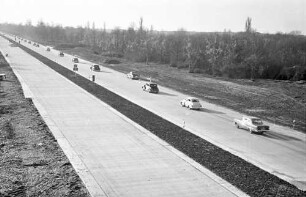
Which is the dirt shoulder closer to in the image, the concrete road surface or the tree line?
the concrete road surface

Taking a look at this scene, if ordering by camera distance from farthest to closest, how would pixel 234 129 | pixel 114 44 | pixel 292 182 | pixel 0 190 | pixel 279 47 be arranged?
1. pixel 114 44
2. pixel 279 47
3. pixel 234 129
4. pixel 292 182
5. pixel 0 190

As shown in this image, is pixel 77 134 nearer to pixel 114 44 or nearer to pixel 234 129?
pixel 234 129

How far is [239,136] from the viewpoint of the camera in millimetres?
25266

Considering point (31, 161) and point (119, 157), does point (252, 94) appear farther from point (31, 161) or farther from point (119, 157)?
point (31, 161)

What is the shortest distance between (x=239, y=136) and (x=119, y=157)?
9.58 meters

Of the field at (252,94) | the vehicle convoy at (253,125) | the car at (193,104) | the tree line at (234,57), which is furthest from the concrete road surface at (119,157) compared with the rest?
the tree line at (234,57)

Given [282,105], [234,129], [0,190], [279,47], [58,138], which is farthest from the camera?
[279,47]

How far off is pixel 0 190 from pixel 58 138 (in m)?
7.28

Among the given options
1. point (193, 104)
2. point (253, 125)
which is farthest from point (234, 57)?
point (253, 125)

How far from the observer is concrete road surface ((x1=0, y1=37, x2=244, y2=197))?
1566 centimetres

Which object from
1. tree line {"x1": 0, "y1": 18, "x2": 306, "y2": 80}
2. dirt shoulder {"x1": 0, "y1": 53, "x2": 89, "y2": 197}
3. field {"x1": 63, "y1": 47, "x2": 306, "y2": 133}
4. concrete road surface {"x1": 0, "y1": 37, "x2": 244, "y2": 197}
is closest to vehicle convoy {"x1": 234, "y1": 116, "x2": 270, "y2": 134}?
field {"x1": 63, "y1": 47, "x2": 306, "y2": 133}

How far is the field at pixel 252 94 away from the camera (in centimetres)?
3409

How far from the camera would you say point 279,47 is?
8431 cm

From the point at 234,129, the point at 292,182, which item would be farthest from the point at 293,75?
the point at 292,182
